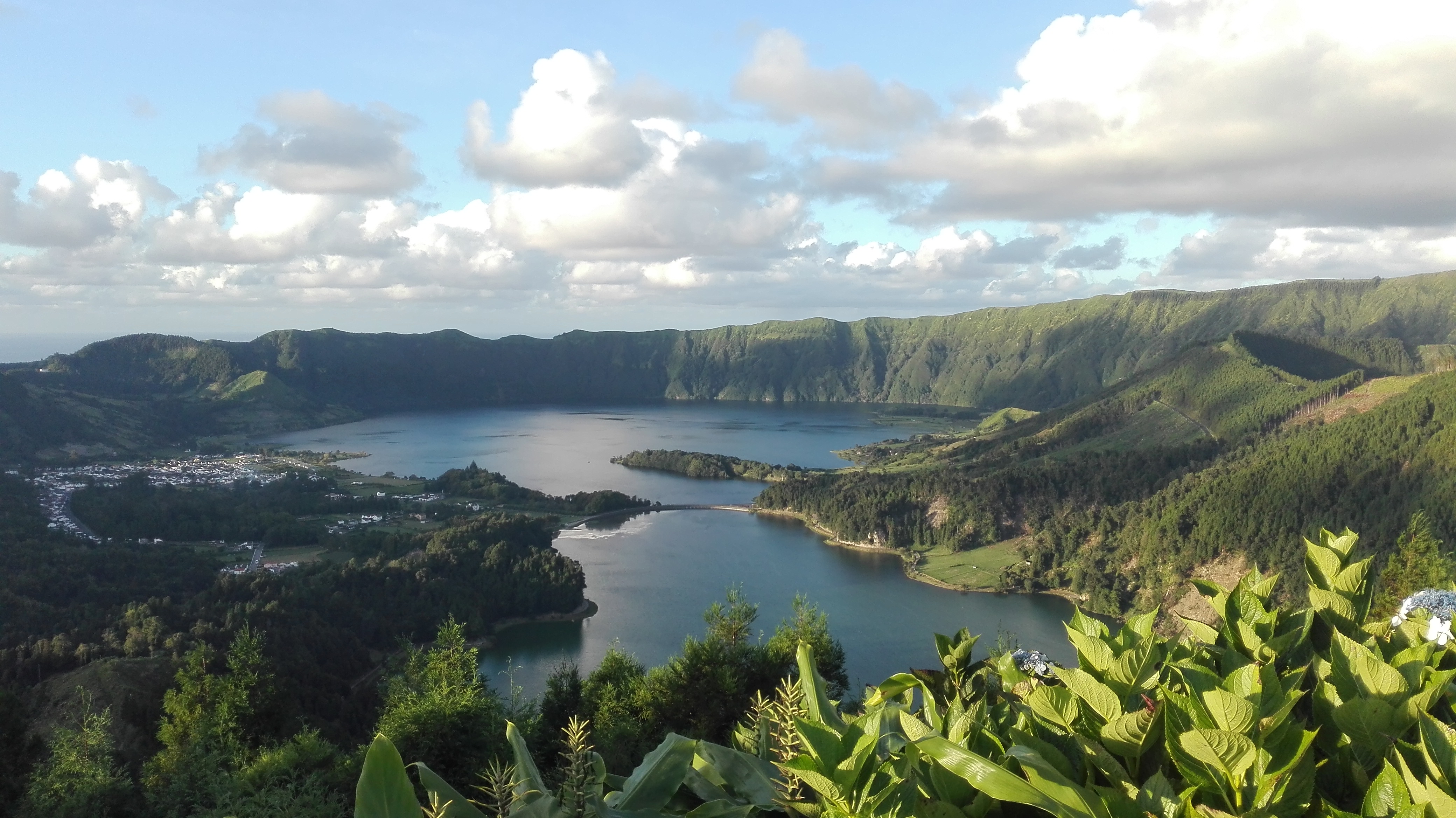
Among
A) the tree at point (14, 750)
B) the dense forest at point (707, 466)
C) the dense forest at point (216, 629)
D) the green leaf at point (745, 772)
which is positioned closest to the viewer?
the green leaf at point (745, 772)

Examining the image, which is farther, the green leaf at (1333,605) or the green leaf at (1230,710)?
the green leaf at (1333,605)

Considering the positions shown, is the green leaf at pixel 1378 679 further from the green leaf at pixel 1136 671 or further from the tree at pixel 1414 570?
the tree at pixel 1414 570

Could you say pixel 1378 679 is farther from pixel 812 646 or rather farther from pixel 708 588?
pixel 708 588

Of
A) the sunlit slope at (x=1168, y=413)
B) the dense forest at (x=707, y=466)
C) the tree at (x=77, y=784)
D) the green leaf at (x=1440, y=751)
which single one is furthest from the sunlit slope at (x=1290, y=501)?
the green leaf at (x=1440, y=751)

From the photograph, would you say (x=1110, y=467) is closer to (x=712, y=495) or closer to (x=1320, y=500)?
(x=1320, y=500)

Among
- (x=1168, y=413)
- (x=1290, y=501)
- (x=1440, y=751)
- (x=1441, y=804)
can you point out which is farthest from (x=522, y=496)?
(x=1441, y=804)

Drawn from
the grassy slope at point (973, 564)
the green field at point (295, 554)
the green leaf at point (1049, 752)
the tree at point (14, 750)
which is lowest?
the grassy slope at point (973, 564)

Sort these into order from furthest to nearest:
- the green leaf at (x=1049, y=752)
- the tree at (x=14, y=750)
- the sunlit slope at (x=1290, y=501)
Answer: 1. the sunlit slope at (x=1290, y=501)
2. the tree at (x=14, y=750)
3. the green leaf at (x=1049, y=752)

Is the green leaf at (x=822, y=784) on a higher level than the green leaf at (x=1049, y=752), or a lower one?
higher

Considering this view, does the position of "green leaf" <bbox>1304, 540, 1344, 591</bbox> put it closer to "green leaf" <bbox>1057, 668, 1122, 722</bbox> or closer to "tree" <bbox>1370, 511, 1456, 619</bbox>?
"green leaf" <bbox>1057, 668, 1122, 722</bbox>
